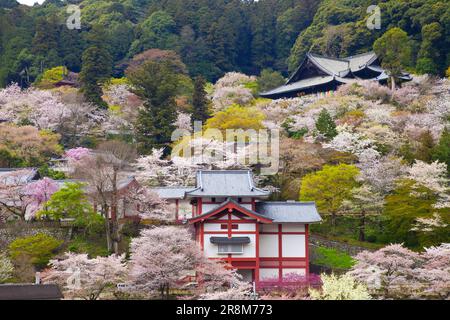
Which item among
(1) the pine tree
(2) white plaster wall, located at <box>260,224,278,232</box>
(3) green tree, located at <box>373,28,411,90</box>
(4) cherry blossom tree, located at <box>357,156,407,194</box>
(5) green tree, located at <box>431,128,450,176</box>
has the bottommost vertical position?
(2) white plaster wall, located at <box>260,224,278,232</box>

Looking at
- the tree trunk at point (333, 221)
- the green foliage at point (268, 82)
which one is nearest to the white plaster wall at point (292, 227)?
the tree trunk at point (333, 221)

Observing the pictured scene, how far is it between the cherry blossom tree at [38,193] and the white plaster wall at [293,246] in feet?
30.5

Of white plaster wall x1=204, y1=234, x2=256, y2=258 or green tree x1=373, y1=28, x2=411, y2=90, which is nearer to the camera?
white plaster wall x1=204, y1=234, x2=256, y2=258

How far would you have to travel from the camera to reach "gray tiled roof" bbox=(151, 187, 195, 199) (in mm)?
28047

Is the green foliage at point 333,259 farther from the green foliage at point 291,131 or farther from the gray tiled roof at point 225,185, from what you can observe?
the green foliage at point 291,131

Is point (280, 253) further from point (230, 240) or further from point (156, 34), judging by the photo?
point (156, 34)

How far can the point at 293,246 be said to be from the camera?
80.4 feet

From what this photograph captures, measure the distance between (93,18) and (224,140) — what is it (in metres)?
35.7

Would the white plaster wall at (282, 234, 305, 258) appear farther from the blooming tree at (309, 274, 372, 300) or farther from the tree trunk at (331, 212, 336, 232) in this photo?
the blooming tree at (309, 274, 372, 300)

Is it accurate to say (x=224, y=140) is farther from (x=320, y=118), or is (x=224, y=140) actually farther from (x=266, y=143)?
(x=320, y=118)

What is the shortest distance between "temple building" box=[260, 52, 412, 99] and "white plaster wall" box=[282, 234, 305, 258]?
21859mm

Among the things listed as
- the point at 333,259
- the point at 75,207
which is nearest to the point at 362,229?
the point at 333,259

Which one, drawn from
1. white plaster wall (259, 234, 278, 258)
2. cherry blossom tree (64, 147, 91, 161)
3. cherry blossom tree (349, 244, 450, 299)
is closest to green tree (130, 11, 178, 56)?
cherry blossom tree (64, 147, 91, 161)

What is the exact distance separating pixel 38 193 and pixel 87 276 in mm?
7588
